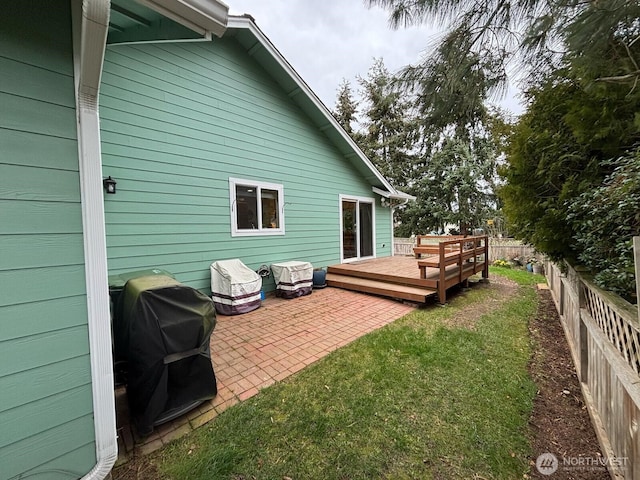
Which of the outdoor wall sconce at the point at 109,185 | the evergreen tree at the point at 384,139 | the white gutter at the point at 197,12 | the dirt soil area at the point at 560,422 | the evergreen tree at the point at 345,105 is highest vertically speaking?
the evergreen tree at the point at 345,105

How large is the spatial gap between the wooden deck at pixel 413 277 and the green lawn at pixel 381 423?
67.7 inches

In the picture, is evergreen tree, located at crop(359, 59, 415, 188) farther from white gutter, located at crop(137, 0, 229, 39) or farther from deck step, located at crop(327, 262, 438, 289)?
white gutter, located at crop(137, 0, 229, 39)

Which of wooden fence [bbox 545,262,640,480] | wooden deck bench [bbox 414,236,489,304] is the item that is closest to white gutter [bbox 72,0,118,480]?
wooden fence [bbox 545,262,640,480]

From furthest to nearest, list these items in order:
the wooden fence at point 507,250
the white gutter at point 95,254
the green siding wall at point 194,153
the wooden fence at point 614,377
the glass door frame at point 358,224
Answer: the wooden fence at point 507,250 < the glass door frame at point 358,224 < the green siding wall at point 194,153 < the white gutter at point 95,254 < the wooden fence at point 614,377

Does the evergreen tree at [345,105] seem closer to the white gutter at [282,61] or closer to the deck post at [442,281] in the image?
the white gutter at [282,61]

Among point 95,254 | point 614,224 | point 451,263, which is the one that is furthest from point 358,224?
point 95,254

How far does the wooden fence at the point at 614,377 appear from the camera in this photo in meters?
1.38

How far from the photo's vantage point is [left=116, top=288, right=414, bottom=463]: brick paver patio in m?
2.12

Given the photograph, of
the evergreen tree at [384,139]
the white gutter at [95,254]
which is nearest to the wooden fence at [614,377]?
the white gutter at [95,254]

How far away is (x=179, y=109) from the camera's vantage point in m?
4.54

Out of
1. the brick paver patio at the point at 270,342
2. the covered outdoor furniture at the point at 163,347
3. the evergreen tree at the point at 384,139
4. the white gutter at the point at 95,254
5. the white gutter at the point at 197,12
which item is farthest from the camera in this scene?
the evergreen tree at the point at 384,139

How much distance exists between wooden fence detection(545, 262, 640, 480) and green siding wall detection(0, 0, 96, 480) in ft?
9.54

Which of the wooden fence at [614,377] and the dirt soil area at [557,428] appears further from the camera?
the dirt soil area at [557,428]

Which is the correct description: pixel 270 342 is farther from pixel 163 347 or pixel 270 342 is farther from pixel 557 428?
pixel 557 428
